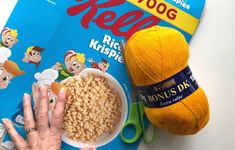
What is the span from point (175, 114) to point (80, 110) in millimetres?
209

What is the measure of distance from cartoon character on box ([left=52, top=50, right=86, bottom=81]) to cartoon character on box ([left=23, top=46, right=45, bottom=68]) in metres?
0.04

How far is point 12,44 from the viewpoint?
757 mm

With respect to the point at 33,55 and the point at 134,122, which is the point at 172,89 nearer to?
the point at 134,122

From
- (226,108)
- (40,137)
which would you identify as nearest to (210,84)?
(226,108)

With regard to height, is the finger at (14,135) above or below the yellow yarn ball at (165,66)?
below

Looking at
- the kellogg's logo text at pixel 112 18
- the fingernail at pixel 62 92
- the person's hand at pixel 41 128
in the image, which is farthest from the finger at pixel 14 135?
the kellogg's logo text at pixel 112 18

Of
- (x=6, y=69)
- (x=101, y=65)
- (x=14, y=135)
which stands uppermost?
(x=101, y=65)

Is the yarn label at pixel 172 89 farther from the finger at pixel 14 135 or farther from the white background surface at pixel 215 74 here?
the finger at pixel 14 135

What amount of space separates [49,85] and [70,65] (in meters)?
0.06

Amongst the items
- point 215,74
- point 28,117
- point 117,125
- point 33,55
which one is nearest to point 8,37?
point 33,55

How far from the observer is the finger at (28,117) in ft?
2.43

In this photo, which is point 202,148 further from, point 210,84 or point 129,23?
point 129,23

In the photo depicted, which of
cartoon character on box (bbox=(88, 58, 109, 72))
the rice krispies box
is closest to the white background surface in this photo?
the rice krispies box

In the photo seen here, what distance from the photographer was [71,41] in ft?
2.54
